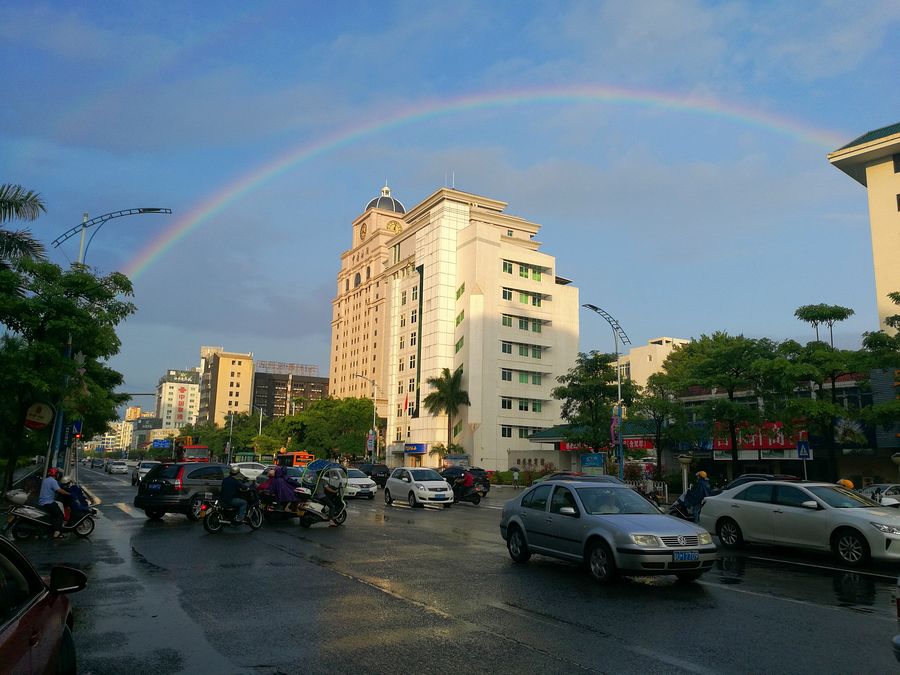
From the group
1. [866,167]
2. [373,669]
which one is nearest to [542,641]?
[373,669]

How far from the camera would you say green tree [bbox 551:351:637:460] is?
Result: 3912 centimetres

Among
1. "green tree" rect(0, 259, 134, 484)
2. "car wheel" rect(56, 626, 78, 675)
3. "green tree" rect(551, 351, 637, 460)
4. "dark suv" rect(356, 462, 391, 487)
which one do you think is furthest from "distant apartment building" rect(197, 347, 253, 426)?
"car wheel" rect(56, 626, 78, 675)

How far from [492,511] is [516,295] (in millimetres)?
56661

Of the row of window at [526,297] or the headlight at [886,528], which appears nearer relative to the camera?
the headlight at [886,528]

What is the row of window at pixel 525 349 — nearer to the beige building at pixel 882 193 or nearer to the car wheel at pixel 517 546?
the beige building at pixel 882 193

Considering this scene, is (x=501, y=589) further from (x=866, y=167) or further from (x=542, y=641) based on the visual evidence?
(x=866, y=167)

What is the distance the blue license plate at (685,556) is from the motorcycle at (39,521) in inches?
535

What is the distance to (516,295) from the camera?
82.6 metres

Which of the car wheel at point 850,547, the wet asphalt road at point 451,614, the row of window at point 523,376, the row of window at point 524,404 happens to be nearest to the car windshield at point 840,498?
the car wheel at point 850,547

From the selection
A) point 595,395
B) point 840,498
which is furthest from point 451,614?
point 595,395

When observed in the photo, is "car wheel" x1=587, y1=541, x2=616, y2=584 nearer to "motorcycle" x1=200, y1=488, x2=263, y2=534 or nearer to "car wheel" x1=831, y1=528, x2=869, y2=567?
"car wheel" x1=831, y1=528, x2=869, y2=567

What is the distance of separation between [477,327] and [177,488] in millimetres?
59736

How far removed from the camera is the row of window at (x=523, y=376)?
8000 cm

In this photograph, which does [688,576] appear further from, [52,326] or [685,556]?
[52,326]
